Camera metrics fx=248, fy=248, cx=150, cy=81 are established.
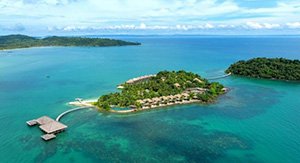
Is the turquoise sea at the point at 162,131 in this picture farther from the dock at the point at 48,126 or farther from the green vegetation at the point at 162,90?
the green vegetation at the point at 162,90

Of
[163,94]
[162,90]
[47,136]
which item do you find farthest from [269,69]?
[47,136]

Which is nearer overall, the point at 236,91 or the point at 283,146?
the point at 283,146

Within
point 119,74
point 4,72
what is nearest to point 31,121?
point 119,74

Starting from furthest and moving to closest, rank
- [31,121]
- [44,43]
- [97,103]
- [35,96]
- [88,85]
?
[44,43] < [88,85] < [35,96] < [97,103] < [31,121]

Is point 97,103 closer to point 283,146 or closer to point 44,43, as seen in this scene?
point 283,146

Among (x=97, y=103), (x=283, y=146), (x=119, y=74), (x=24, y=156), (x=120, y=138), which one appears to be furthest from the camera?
(x=119, y=74)

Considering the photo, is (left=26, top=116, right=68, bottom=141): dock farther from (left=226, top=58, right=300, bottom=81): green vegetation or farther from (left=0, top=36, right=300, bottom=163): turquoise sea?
(left=226, top=58, right=300, bottom=81): green vegetation
